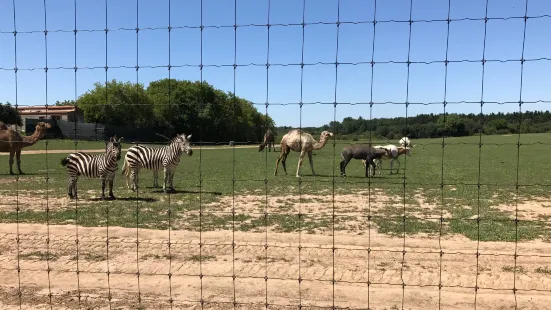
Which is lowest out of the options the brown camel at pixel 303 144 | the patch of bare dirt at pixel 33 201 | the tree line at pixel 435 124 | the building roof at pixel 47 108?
the patch of bare dirt at pixel 33 201

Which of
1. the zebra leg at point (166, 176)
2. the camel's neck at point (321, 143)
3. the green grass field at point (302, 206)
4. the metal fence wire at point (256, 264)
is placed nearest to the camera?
the metal fence wire at point (256, 264)

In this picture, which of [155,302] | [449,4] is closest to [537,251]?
[449,4]

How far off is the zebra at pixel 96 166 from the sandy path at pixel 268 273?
445 cm

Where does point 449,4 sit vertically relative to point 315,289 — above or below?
above

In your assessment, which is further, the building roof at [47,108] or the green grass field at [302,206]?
the green grass field at [302,206]

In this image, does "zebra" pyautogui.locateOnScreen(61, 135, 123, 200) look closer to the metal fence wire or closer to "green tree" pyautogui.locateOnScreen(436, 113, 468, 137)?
the metal fence wire

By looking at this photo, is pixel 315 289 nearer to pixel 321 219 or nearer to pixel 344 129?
pixel 344 129

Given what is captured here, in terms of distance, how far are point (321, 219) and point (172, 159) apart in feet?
20.4

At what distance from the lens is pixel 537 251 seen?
302 inches

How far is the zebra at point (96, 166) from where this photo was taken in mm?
13164

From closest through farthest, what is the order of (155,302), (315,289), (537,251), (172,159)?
(155,302)
(315,289)
(537,251)
(172,159)

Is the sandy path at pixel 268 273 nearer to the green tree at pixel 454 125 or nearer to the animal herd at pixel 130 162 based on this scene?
the green tree at pixel 454 125

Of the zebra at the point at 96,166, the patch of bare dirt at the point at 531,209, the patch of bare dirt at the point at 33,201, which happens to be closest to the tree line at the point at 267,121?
the patch of bare dirt at the point at 531,209

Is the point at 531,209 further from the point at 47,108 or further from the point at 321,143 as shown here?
the point at 47,108
